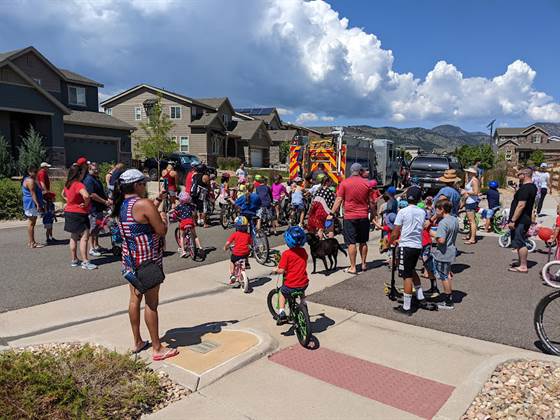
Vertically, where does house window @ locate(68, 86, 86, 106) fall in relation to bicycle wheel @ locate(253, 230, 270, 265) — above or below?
above

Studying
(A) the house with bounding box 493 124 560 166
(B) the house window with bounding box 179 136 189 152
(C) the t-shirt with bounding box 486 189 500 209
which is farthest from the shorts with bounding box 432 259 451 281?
(A) the house with bounding box 493 124 560 166

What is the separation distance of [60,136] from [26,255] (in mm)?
20015

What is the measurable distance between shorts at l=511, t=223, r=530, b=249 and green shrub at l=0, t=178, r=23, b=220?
45.1 ft

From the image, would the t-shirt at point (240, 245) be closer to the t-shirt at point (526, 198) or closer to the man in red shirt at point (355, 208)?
the man in red shirt at point (355, 208)

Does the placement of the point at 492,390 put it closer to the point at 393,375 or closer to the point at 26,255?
the point at 393,375

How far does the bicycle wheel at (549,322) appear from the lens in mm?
4650

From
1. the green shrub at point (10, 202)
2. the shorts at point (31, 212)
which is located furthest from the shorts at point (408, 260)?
the green shrub at point (10, 202)

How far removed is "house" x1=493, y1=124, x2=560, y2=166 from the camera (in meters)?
82.6

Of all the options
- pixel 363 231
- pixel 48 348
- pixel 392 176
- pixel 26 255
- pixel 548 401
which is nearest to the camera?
pixel 548 401

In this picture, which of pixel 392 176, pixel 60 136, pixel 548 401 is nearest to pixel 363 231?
pixel 548 401

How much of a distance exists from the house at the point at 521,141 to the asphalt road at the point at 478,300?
8333 centimetres

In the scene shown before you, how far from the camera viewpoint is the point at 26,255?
29.2ft

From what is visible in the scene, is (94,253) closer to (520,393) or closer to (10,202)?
(10,202)

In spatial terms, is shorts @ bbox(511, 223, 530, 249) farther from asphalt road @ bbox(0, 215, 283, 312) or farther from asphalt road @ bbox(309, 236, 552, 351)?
asphalt road @ bbox(0, 215, 283, 312)
